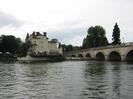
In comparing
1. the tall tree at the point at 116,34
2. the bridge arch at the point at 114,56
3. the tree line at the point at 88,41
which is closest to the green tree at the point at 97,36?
the tree line at the point at 88,41

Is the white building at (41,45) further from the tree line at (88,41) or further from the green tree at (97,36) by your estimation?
the green tree at (97,36)

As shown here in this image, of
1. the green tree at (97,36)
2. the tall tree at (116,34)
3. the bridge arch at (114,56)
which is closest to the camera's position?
the bridge arch at (114,56)

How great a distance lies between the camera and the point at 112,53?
128875mm

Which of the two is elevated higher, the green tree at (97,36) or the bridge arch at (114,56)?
the green tree at (97,36)

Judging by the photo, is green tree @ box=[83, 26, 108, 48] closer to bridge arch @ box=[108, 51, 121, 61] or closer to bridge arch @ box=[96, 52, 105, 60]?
bridge arch @ box=[96, 52, 105, 60]

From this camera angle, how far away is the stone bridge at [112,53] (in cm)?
11344

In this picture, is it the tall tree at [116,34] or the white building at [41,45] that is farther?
the white building at [41,45]

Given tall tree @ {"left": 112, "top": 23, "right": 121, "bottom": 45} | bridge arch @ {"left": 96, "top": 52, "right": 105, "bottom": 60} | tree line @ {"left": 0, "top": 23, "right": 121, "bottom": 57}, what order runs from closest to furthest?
bridge arch @ {"left": 96, "top": 52, "right": 105, "bottom": 60} < tall tree @ {"left": 112, "top": 23, "right": 121, "bottom": 45} < tree line @ {"left": 0, "top": 23, "right": 121, "bottom": 57}

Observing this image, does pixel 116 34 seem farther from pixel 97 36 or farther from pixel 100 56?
pixel 97 36

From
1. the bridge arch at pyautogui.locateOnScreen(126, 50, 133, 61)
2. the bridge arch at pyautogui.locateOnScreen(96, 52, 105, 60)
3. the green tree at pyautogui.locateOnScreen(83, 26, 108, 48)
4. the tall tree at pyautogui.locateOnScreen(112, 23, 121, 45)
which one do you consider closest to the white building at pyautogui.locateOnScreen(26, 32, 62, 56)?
the green tree at pyautogui.locateOnScreen(83, 26, 108, 48)

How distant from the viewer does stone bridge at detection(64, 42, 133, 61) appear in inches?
4466

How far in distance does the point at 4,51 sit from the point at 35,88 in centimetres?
12035

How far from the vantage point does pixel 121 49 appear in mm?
115500

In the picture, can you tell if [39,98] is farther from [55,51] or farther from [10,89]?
[55,51]
